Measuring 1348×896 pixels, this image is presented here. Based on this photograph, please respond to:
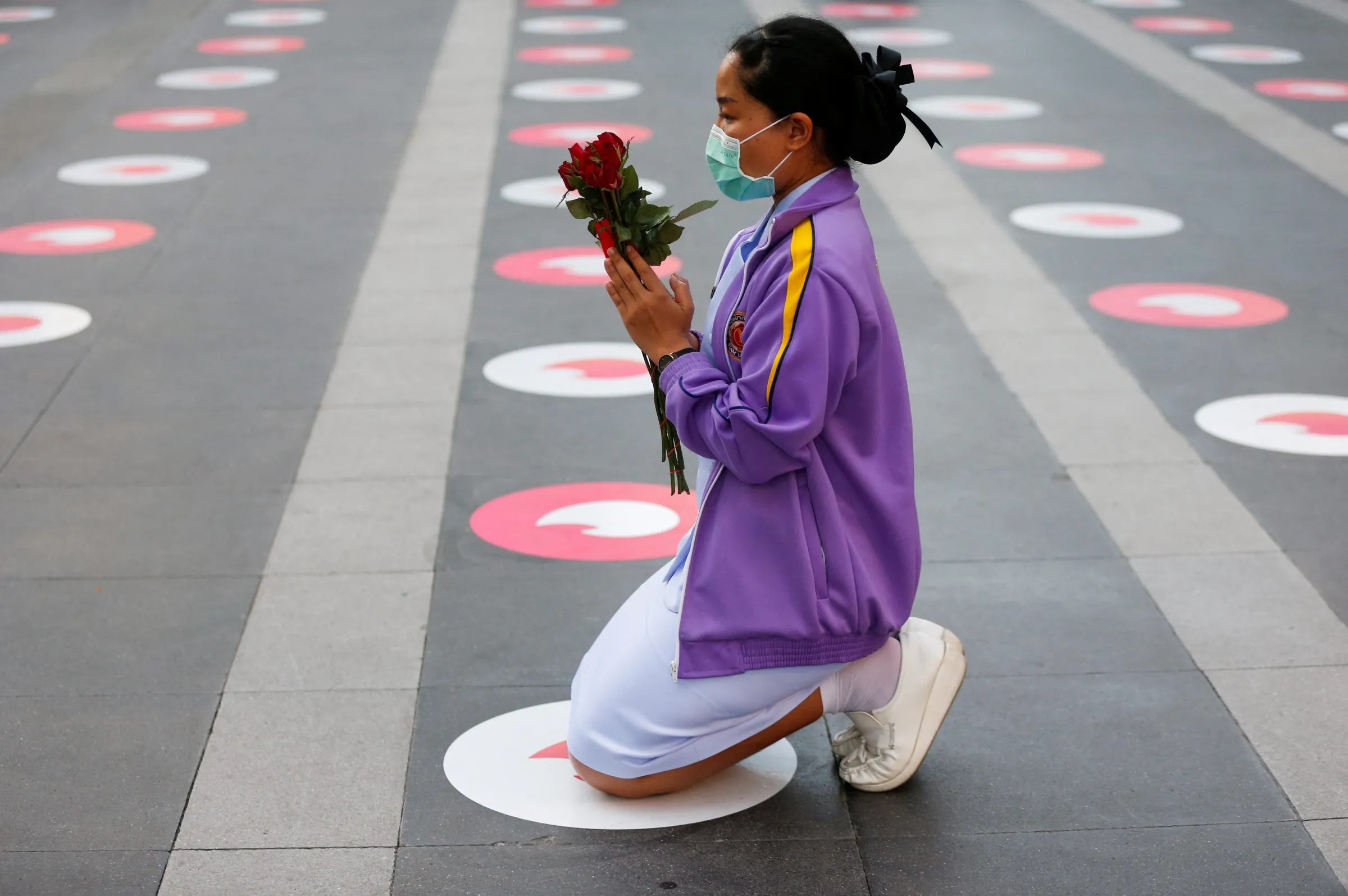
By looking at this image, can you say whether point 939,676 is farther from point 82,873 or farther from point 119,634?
point 119,634

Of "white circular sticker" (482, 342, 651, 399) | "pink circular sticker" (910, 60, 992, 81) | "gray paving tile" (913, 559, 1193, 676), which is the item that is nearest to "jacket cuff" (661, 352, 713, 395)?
"gray paving tile" (913, 559, 1193, 676)

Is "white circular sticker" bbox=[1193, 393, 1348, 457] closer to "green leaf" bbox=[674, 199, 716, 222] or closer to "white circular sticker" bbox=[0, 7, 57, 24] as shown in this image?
"green leaf" bbox=[674, 199, 716, 222]

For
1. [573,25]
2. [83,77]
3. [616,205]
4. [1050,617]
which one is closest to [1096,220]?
[1050,617]

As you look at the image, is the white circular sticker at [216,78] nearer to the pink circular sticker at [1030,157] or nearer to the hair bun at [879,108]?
the pink circular sticker at [1030,157]

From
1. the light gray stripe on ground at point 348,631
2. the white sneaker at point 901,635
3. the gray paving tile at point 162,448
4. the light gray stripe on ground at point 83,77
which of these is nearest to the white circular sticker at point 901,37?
the light gray stripe on ground at point 83,77

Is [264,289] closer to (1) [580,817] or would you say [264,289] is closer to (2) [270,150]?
(2) [270,150]

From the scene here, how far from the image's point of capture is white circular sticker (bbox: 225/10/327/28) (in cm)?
1588

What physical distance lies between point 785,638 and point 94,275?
5.73m

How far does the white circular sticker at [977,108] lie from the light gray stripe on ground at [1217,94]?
1.26 metres

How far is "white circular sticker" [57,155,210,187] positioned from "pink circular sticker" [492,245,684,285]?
2.73 metres

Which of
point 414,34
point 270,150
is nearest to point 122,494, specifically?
point 270,150

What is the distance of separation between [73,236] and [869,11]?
33.7 ft

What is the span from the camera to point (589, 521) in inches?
213

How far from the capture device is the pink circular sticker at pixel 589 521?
5.20 meters
